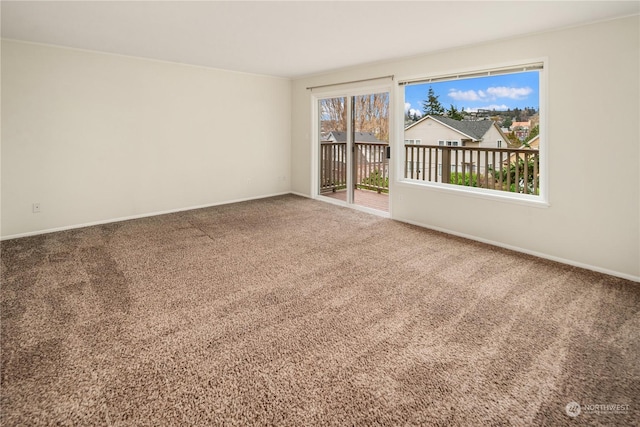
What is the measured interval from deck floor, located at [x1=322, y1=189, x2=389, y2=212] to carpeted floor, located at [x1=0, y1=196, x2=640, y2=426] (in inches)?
84.3

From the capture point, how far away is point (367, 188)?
271 inches

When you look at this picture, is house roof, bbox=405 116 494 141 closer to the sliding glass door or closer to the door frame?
the door frame

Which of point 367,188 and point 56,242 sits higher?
point 367,188

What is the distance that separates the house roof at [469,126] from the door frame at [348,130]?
602mm

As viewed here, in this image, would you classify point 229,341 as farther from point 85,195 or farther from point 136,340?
point 85,195

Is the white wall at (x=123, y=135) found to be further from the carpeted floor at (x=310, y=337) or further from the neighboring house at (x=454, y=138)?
the neighboring house at (x=454, y=138)

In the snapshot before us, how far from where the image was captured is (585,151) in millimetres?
3248

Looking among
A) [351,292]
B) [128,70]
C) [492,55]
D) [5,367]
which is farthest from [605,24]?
[128,70]

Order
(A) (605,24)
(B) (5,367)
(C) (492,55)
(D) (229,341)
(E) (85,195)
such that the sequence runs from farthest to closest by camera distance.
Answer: (E) (85,195) → (C) (492,55) → (A) (605,24) → (D) (229,341) → (B) (5,367)

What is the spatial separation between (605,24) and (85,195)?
5892mm

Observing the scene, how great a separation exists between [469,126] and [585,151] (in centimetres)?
147

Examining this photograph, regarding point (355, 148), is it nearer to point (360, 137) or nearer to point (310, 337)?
point (360, 137)

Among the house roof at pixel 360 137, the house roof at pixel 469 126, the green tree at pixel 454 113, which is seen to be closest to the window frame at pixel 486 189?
the green tree at pixel 454 113

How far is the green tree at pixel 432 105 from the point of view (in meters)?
4.71
